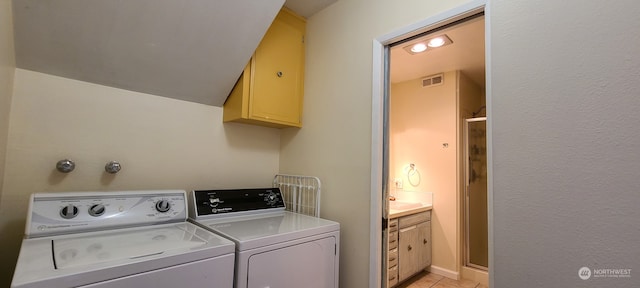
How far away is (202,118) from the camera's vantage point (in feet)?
6.33

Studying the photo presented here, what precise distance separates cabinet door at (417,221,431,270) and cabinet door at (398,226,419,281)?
0.31 feet

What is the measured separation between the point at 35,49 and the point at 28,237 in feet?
2.84

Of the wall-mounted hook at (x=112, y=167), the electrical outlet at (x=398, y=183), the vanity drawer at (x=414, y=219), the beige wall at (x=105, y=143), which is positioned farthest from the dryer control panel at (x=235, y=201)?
the electrical outlet at (x=398, y=183)

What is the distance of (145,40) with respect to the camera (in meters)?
1.47

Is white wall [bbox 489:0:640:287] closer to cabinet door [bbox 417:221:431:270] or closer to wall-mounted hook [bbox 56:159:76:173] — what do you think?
cabinet door [bbox 417:221:431:270]

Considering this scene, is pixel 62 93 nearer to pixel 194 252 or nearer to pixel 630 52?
pixel 194 252

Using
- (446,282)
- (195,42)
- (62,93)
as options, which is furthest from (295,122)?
(446,282)

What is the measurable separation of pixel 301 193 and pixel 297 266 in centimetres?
75

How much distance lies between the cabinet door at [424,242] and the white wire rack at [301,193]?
1500 millimetres

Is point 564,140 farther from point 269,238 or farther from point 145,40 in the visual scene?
point 145,40

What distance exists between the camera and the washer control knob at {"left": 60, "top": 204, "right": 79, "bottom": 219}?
4.05 ft

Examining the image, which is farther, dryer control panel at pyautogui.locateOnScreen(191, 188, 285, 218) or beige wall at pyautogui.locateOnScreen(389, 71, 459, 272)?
beige wall at pyautogui.locateOnScreen(389, 71, 459, 272)

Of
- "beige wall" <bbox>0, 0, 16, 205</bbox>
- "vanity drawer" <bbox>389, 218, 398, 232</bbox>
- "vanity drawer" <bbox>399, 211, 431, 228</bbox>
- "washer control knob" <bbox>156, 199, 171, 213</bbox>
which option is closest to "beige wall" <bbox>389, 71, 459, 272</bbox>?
"vanity drawer" <bbox>399, 211, 431, 228</bbox>

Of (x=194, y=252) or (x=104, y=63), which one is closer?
(x=194, y=252)
